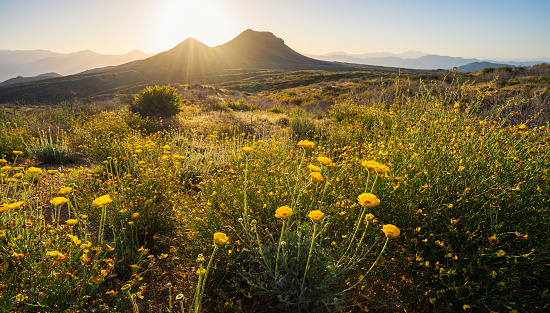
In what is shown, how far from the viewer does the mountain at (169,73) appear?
4528 centimetres

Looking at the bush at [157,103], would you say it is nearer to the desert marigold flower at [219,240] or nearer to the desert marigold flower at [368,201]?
the desert marigold flower at [219,240]

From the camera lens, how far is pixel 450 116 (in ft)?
10.2

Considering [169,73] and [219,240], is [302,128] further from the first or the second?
[169,73]

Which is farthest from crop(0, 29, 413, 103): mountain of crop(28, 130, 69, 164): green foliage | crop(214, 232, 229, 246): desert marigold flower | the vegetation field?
crop(214, 232, 229, 246): desert marigold flower

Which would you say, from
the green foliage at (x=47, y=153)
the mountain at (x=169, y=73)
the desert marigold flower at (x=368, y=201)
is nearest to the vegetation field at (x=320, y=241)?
the desert marigold flower at (x=368, y=201)

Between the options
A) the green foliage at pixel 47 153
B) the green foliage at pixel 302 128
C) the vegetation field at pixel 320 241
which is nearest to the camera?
the vegetation field at pixel 320 241

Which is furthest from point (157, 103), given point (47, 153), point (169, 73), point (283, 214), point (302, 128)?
point (169, 73)

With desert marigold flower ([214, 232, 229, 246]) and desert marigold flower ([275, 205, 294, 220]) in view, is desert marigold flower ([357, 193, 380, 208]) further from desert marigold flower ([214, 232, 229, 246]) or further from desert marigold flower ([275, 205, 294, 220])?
desert marigold flower ([214, 232, 229, 246])

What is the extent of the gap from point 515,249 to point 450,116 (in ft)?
6.11

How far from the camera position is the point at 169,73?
53594 millimetres

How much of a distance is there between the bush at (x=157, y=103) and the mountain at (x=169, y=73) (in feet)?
71.1

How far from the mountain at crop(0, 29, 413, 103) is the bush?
21665mm

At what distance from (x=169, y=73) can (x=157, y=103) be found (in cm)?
5028

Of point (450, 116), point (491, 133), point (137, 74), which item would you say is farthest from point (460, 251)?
point (137, 74)
